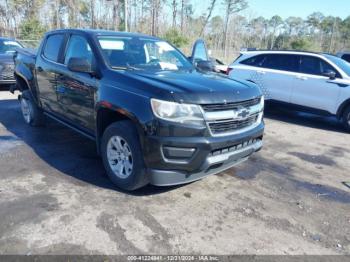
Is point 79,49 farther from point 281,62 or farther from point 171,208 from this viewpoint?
point 281,62

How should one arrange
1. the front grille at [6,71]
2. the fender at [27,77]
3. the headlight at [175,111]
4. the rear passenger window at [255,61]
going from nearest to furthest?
the headlight at [175,111] → the fender at [27,77] → the rear passenger window at [255,61] → the front grille at [6,71]

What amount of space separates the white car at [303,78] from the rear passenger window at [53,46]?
5.24 meters

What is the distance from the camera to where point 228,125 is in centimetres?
347

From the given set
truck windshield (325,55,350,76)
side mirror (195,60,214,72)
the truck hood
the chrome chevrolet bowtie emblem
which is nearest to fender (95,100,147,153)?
the truck hood

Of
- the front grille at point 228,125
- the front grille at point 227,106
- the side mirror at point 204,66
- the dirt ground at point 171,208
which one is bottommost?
the dirt ground at point 171,208

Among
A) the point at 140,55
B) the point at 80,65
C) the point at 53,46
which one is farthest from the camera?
the point at 53,46

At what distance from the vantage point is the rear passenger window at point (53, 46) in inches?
196

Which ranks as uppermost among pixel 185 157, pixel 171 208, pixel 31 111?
pixel 185 157

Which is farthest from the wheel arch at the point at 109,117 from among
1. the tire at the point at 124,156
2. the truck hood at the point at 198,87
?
the truck hood at the point at 198,87

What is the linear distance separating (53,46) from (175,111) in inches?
120

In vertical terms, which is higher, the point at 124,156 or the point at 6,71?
the point at 6,71

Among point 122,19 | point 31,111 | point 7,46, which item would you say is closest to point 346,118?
point 31,111

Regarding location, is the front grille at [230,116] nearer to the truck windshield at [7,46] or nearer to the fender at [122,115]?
the fender at [122,115]

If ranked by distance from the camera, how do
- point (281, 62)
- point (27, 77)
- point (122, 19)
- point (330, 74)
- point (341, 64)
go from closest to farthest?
1. point (27, 77)
2. point (330, 74)
3. point (341, 64)
4. point (281, 62)
5. point (122, 19)
